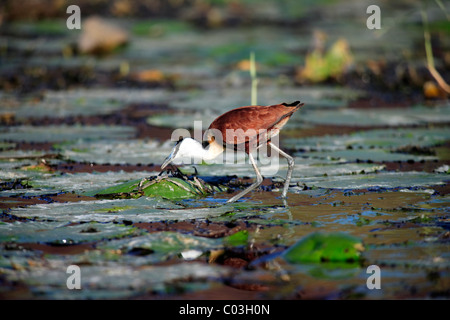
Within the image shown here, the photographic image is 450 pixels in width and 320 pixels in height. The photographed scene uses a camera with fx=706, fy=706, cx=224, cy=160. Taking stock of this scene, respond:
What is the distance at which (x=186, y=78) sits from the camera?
15977mm

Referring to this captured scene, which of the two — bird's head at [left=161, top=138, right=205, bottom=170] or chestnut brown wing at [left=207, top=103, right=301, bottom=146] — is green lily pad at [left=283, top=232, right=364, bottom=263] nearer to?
chestnut brown wing at [left=207, top=103, right=301, bottom=146]

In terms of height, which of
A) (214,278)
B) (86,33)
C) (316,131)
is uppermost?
(86,33)

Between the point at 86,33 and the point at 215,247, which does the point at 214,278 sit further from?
the point at 86,33

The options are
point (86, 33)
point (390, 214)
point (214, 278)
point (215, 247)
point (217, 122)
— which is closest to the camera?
point (214, 278)

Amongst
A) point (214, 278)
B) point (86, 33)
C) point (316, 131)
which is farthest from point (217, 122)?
point (86, 33)

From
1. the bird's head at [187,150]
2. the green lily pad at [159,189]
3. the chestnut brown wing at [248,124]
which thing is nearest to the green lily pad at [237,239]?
the green lily pad at [159,189]

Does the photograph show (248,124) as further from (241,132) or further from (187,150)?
(187,150)

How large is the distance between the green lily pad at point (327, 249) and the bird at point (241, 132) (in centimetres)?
153

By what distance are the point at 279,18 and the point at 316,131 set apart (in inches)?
585

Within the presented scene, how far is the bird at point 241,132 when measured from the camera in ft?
20.8

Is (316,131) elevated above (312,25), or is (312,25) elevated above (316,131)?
(312,25)

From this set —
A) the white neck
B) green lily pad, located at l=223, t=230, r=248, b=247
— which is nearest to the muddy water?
green lily pad, located at l=223, t=230, r=248, b=247

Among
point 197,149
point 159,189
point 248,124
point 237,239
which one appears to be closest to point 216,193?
point 197,149

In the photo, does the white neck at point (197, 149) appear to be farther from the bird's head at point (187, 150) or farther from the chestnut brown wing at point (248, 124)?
the chestnut brown wing at point (248, 124)
